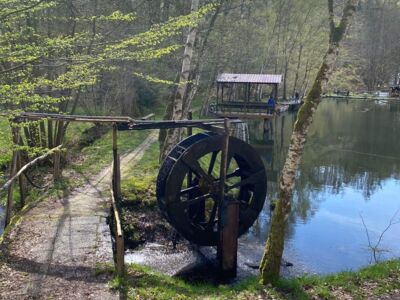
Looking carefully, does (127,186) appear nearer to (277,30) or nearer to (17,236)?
(17,236)

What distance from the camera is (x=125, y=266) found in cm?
723

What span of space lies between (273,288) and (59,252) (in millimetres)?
3524

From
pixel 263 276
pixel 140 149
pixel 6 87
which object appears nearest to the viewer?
pixel 6 87

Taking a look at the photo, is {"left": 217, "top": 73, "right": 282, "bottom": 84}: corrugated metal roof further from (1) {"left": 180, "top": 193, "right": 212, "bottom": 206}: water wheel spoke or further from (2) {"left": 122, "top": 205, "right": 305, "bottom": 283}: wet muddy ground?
(1) {"left": 180, "top": 193, "right": 212, "bottom": 206}: water wheel spoke

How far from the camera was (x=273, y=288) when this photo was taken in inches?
276

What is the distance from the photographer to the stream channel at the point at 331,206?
31.7 ft

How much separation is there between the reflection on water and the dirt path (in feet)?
14.0

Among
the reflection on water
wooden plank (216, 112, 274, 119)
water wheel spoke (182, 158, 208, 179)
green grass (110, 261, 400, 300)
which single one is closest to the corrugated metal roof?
wooden plank (216, 112, 274, 119)

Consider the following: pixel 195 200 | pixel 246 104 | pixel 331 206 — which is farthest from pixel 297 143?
pixel 246 104

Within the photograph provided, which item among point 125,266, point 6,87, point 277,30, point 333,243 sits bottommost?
point 333,243

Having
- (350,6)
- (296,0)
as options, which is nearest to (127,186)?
(350,6)

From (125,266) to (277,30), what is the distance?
109 ft

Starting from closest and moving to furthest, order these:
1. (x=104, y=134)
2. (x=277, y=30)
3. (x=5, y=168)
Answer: (x=5, y=168) < (x=104, y=134) < (x=277, y=30)

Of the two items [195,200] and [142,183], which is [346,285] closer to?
[195,200]
